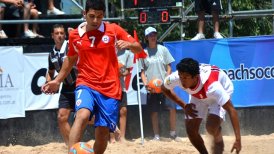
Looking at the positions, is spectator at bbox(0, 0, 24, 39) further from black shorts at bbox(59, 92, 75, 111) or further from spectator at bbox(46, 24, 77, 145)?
black shorts at bbox(59, 92, 75, 111)

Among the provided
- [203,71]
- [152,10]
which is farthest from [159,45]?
[203,71]

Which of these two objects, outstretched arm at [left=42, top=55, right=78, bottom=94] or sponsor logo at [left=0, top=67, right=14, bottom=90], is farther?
sponsor logo at [left=0, top=67, right=14, bottom=90]

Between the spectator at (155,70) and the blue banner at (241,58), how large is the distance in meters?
0.44

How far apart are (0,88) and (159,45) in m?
3.39

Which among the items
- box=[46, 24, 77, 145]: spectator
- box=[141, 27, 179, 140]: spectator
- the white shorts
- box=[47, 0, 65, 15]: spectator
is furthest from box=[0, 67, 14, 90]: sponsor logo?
the white shorts

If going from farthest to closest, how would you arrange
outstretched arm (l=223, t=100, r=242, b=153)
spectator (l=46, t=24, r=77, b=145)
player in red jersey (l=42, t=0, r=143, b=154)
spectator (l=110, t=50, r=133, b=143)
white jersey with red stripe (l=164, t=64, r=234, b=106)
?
spectator (l=110, t=50, r=133, b=143) → spectator (l=46, t=24, r=77, b=145) → white jersey with red stripe (l=164, t=64, r=234, b=106) → outstretched arm (l=223, t=100, r=242, b=153) → player in red jersey (l=42, t=0, r=143, b=154)

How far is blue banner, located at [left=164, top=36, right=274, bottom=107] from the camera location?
46.6ft

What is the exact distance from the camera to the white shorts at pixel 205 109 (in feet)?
32.0

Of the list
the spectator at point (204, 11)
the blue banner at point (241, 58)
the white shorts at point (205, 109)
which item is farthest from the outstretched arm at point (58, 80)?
the spectator at point (204, 11)

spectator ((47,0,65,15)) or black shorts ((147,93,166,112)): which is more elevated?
spectator ((47,0,65,15))

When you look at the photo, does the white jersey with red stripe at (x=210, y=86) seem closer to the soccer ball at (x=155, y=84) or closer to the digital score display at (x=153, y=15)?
the soccer ball at (x=155, y=84)

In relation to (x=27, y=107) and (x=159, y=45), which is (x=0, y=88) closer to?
(x=27, y=107)

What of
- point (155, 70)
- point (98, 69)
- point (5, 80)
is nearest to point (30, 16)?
point (5, 80)

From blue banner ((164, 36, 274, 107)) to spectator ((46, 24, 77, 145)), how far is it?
349 centimetres
